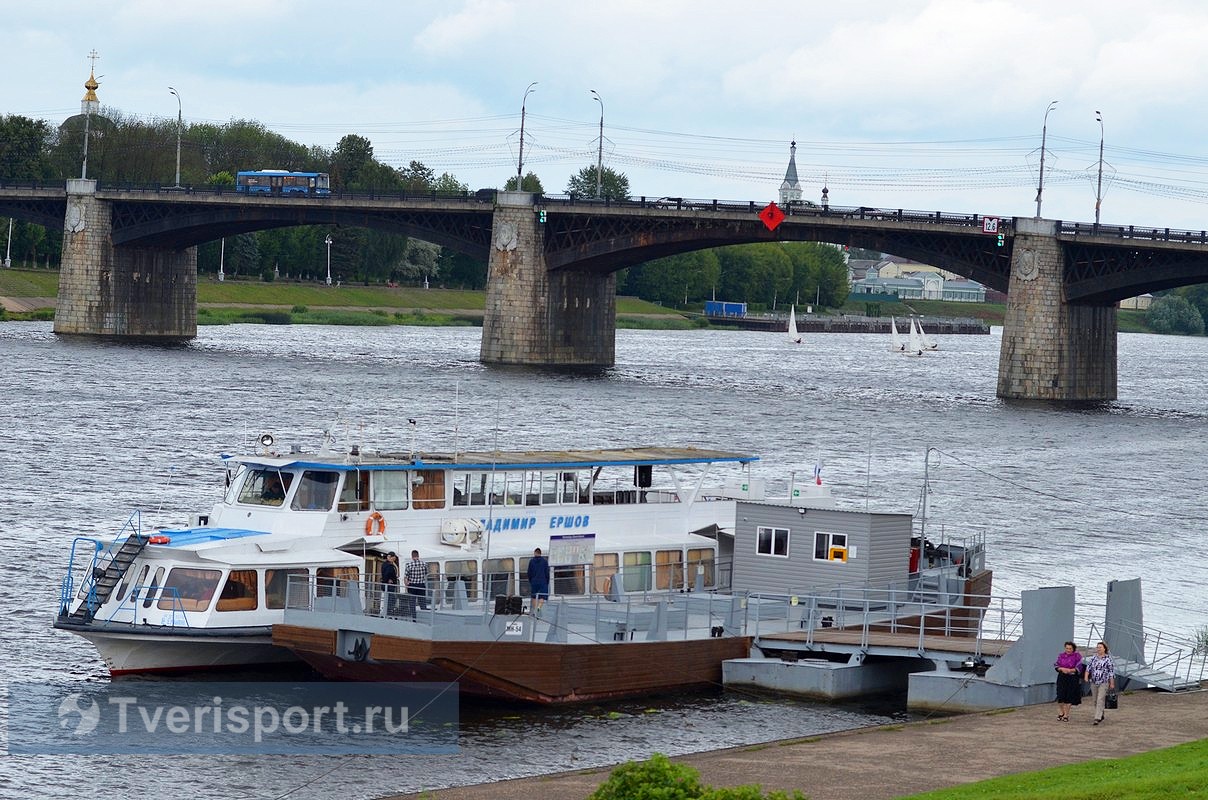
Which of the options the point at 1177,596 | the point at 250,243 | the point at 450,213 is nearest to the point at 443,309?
the point at 250,243

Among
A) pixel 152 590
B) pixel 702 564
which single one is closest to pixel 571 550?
pixel 702 564

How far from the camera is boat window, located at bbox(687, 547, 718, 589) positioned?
36125mm

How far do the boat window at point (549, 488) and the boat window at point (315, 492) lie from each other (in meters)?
4.56

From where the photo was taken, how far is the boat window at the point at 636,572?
115 ft

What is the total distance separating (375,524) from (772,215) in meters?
72.5

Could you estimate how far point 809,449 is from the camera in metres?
72.8

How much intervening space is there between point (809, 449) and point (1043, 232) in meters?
34.5

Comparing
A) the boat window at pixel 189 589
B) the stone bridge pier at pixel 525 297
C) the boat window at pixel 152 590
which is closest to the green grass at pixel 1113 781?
the boat window at pixel 189 589

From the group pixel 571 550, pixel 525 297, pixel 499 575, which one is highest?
pixel 525 297

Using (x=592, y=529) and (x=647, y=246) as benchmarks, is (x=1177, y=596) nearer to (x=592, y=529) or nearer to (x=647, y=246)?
(x=592, y=529)

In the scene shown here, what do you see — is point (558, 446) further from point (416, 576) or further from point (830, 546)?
point (416, 576)

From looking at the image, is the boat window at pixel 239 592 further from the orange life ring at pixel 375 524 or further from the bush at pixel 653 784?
the bush at pixel 653 784

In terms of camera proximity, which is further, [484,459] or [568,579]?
[484,459]

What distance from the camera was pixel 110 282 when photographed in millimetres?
132500
